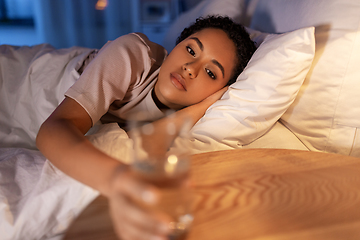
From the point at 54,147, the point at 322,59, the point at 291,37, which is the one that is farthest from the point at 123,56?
the point at 322,59

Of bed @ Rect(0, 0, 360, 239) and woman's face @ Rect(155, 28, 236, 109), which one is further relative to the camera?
woman's face @ Rect(155, 28, 236, 109)

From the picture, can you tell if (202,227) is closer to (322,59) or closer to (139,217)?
(139,217)

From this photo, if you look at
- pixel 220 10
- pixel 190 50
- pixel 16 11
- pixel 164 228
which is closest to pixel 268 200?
pixel 164 228

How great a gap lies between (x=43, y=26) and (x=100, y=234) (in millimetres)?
3229

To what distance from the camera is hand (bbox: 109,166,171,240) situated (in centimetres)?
33

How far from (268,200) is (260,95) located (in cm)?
43

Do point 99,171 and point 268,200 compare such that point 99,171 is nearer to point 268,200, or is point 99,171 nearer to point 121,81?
point 268,200

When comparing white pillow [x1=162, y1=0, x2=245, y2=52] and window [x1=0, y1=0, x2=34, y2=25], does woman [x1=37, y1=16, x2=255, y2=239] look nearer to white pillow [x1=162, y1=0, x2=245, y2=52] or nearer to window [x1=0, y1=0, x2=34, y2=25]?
white pillow [x1=162, y1=0, x2=245, y2=52]

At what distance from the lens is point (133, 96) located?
41.7 inches

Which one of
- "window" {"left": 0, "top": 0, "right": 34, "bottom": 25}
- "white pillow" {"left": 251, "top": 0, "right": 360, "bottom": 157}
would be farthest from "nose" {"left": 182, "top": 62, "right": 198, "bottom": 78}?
"window" {"left": 0, "top": 0, "right": 34, "bottom": 25}

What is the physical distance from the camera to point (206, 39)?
40.4 inches

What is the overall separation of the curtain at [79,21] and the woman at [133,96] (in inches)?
85.7

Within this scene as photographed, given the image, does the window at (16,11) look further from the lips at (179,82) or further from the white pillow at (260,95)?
the white pillow at (260,95)

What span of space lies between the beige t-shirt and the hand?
1.60 ft
